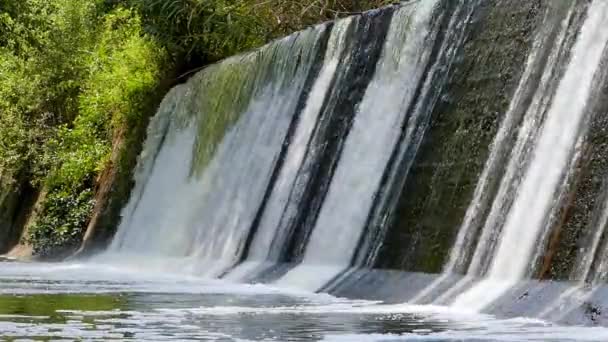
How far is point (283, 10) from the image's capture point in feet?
72.9

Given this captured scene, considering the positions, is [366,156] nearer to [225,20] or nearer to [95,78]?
[225,20]

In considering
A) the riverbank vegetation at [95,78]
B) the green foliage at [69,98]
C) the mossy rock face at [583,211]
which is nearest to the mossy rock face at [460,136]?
the mossy rock face at [583,211]

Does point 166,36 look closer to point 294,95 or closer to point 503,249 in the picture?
point 294,95

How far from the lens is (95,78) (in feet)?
86.8

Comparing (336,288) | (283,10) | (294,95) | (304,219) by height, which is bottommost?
(336,288)

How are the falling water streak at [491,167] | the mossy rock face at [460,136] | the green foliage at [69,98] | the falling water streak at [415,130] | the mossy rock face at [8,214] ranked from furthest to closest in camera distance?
the mossy rock face at [8,214] < the green foliage at [69,98] < the falling water streak at [415,130] < the mossy rock face at [460,136] < the falling water streak at [491,167]

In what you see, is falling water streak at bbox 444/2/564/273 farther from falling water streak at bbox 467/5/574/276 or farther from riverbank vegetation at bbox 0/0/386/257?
riverbank vegetation at bbox 0/0/386/257

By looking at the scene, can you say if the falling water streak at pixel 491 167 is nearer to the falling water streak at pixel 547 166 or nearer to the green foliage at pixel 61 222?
the falling water streak at pixel 547 166

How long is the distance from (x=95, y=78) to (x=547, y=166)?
17.6 meters

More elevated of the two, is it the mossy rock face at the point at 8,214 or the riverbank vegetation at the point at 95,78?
the riverbank vegetation at the point at 95,78

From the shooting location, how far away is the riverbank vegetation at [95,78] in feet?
75.5

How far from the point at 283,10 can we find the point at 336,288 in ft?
35.4

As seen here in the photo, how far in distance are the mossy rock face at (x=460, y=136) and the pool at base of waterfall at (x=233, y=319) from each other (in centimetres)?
95

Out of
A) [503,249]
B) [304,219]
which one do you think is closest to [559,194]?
[503,249]
